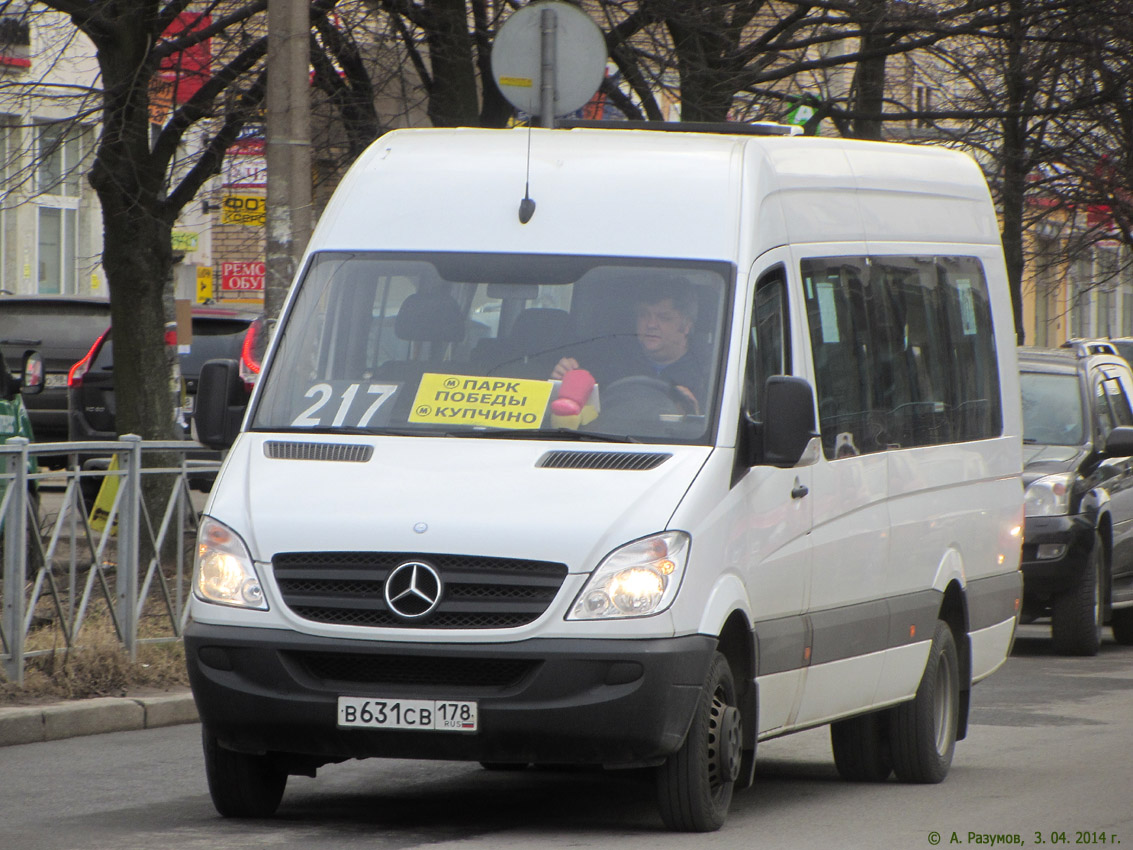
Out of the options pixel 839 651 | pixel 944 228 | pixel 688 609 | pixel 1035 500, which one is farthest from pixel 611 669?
pixel 1035 500

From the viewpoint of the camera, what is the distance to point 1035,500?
13.3 metres

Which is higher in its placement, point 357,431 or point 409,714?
point 357,431

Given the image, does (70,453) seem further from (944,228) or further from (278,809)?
(944,228)

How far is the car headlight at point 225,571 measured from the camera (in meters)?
6.46

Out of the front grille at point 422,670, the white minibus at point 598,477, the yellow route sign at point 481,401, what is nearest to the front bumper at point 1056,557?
the white minibus at point 598,477

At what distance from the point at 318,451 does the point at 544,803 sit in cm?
156

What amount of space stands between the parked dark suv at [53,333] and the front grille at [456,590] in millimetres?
14190

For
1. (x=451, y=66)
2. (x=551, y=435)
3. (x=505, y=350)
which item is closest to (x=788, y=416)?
(x=551, y=435)

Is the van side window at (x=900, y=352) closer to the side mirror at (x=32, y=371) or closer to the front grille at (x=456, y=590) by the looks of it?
the front grille at (x=456, y=590)

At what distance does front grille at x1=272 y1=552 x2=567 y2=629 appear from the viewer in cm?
624

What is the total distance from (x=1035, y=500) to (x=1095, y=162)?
14.6 meters

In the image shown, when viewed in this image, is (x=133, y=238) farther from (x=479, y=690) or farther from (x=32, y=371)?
(x=479, y=690)

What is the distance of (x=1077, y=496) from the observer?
43.7 feet

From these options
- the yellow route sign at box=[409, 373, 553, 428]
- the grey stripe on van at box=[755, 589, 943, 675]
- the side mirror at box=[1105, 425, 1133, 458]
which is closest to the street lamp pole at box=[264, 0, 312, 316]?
the yellow route sign at box=[409, 373, 553, 428]
